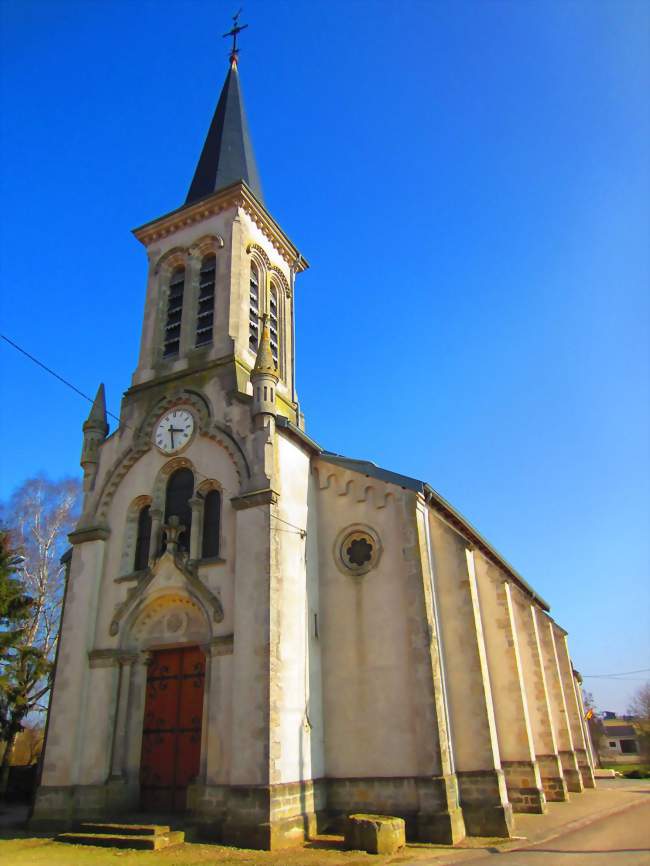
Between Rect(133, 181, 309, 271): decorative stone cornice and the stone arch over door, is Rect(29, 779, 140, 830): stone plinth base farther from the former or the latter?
Rect(133, 181, 309, 271): decorative stone cornice

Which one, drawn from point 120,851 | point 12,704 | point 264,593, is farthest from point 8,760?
point 264,593

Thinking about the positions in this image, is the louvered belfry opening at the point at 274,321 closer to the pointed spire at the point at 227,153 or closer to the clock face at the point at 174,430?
the pointed spire at the point at 227,153

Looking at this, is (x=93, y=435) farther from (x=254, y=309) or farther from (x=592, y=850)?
(x=592, y=850)

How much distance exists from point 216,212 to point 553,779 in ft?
73.8

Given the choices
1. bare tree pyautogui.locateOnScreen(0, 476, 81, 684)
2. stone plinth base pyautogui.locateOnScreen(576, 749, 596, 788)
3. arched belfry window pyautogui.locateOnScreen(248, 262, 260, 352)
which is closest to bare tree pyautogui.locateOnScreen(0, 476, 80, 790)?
bare tree pyautogui.locateOnScreen(0, 476, 81, 684)

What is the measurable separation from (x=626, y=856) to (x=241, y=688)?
7.81 m

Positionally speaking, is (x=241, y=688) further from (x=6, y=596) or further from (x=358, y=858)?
(x=6, y=596)

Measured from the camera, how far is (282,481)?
54.1ft

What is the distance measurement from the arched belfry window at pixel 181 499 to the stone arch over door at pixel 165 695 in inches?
64.6

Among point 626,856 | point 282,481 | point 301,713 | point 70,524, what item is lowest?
point 626,856

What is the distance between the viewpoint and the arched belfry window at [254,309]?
20734mm

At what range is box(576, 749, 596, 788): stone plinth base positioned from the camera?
26.1m

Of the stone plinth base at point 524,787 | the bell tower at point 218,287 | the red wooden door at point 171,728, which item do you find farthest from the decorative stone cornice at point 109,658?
the stone plinth base at point 524,787

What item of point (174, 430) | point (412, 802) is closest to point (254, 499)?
point (174, 430)
